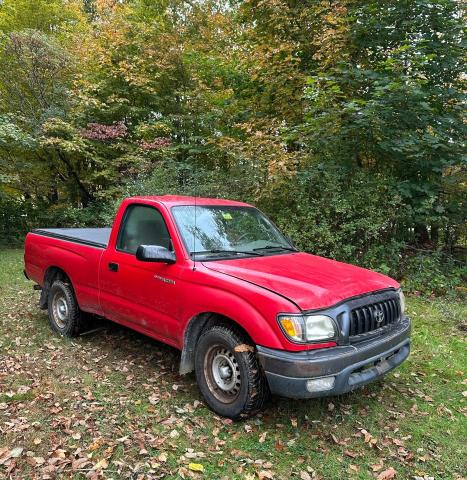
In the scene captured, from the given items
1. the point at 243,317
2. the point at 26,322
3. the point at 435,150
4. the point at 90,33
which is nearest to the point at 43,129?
the point at 90,33

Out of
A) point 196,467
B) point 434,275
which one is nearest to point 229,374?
point 196,467

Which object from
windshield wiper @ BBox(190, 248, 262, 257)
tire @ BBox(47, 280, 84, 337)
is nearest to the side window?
windshield wiper @ BBox(190, 248, 262, 257)

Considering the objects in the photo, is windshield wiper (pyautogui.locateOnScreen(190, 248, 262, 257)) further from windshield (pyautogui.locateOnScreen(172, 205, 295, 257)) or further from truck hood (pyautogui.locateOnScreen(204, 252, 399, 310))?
truck hood (pyautogui.locateOnScreen(204, 252, 399, 310))

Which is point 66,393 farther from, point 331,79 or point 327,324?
point 331,79

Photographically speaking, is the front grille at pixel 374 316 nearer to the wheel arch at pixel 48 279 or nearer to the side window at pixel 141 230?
the side window at pixel 141 230

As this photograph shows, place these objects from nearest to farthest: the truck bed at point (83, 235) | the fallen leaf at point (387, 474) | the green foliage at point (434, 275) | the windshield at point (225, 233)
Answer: the fallen leaf at point (387, 474) < the windshield at point (225, 233) < the truck bed at point (83, 235) < the green foliage at point (434, 275)

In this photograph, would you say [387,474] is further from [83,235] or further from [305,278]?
[83,235]

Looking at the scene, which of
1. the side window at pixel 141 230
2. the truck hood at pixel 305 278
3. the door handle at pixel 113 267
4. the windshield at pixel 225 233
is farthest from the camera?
the door handle at pixel 113 267

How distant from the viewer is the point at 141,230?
16.0ft

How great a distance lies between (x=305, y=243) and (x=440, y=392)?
4596 mm

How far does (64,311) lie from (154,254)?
2.59m

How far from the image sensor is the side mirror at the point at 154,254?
13.4 feet

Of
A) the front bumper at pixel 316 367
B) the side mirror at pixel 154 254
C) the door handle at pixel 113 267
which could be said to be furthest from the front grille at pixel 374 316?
the door handle at pixel 113 267

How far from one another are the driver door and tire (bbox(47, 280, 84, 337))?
2.71 ft
